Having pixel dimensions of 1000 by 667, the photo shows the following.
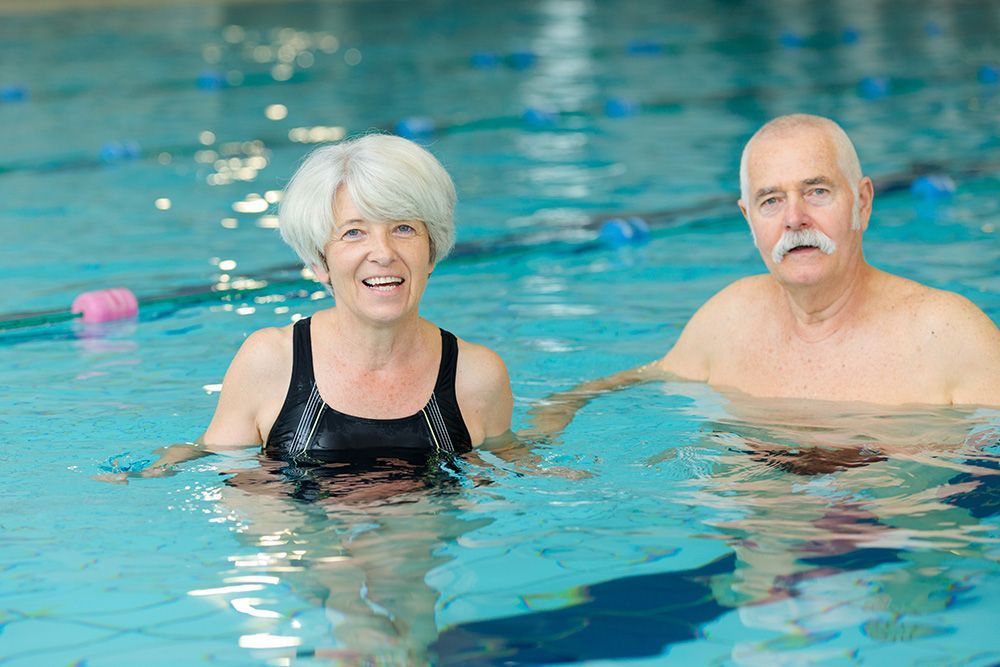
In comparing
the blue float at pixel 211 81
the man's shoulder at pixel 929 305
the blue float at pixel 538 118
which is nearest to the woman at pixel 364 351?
the man's shoulder at pixel 929 305

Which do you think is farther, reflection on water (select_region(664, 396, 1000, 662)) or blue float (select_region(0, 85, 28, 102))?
blue float (select_region(0, 85, 28, 102))

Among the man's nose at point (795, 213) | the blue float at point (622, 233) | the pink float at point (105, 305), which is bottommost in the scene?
the pink float at point (105, 305)

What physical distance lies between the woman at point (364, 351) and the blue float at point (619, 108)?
303 inches

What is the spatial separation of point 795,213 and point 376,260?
1.15 m

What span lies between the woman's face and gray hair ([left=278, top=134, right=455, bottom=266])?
2 centimetres

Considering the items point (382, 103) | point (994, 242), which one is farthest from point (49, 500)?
point (382, 103)

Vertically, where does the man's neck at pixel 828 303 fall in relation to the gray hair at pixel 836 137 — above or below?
below

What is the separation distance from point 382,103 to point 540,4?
35.4ft

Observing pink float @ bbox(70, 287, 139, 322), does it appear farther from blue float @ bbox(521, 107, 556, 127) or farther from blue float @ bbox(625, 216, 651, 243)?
blue float @ bbox(521, 107, 556, 127)

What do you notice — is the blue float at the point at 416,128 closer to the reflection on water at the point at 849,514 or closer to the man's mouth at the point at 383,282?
the reflection on water at the point at 849,514

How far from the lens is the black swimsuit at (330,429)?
344 centimetres

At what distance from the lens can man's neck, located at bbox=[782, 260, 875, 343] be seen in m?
3.81

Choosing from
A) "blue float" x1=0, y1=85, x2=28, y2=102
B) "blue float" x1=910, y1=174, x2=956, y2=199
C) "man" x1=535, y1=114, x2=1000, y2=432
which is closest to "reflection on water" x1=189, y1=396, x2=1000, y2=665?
"man" x1=535, y1=114, x2=1000, y2=432

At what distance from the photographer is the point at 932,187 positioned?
25.0ft
